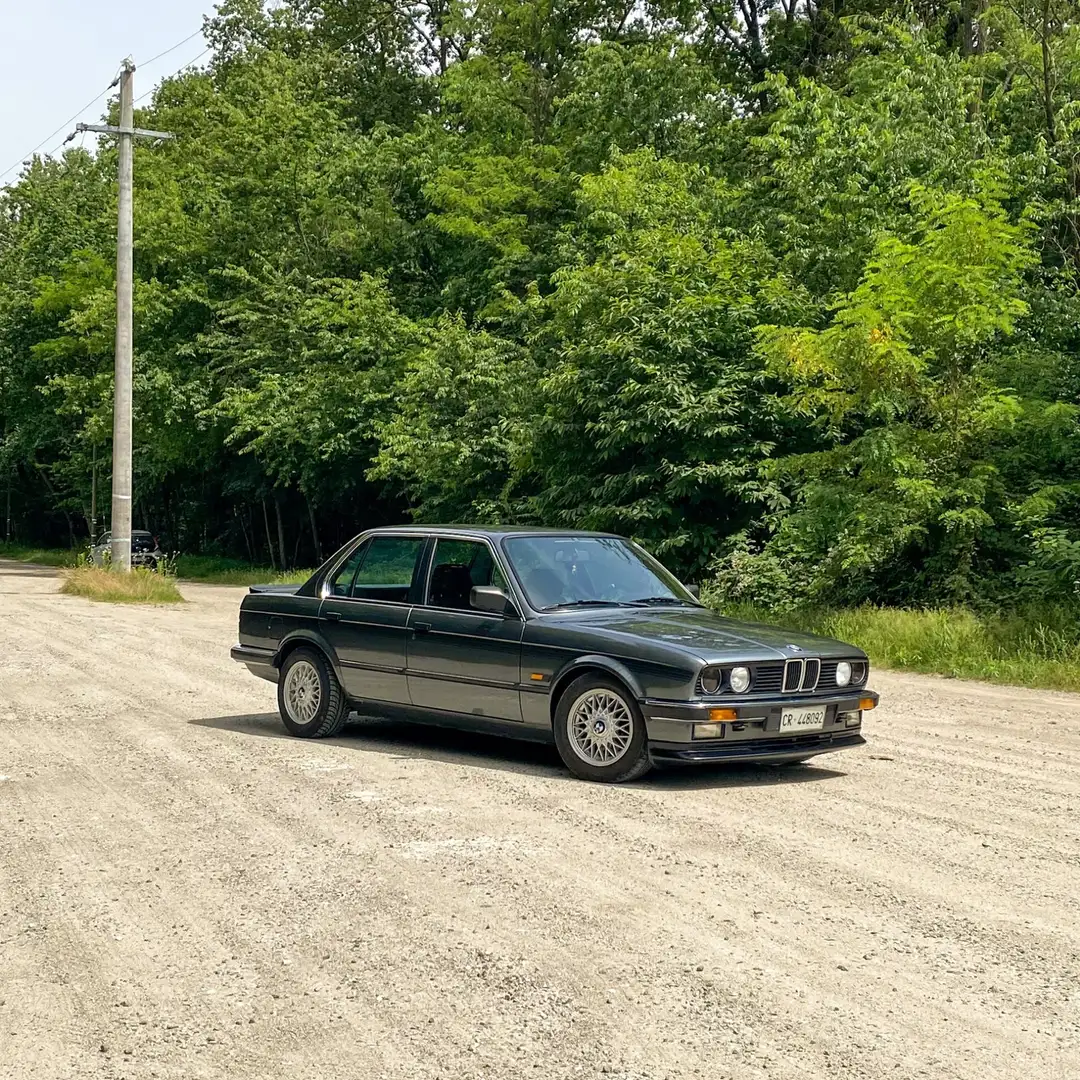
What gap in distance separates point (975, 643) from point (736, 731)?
8546mm

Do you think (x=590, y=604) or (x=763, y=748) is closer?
(x=763, y=748)

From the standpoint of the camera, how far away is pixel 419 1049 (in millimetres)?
4469

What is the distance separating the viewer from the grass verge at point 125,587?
93.1ft

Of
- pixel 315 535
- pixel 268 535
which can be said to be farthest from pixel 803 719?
pixel 268 535

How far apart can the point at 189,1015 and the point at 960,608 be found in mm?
14687

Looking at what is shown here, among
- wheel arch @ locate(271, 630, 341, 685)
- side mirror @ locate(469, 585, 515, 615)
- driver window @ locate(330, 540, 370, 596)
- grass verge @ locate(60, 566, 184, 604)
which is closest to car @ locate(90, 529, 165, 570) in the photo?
grass verge @ locate(60, 566, 184, 604)

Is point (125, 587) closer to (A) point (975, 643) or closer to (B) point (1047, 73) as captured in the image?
(A) point (975, 643)

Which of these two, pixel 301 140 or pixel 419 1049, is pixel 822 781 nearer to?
pixel 419 1049

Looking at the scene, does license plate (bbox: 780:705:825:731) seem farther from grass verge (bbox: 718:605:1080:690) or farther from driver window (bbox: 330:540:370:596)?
grass verge (bbox: 718:605:1080:690)

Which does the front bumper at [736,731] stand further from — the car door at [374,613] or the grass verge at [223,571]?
the grass verge at [223,571]

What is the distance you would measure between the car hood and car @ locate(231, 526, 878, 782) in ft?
0.06

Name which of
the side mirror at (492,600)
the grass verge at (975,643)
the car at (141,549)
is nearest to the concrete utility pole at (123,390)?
the car at (141,549)

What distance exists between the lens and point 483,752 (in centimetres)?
1025

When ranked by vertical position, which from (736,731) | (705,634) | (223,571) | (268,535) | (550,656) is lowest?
(223,571)
